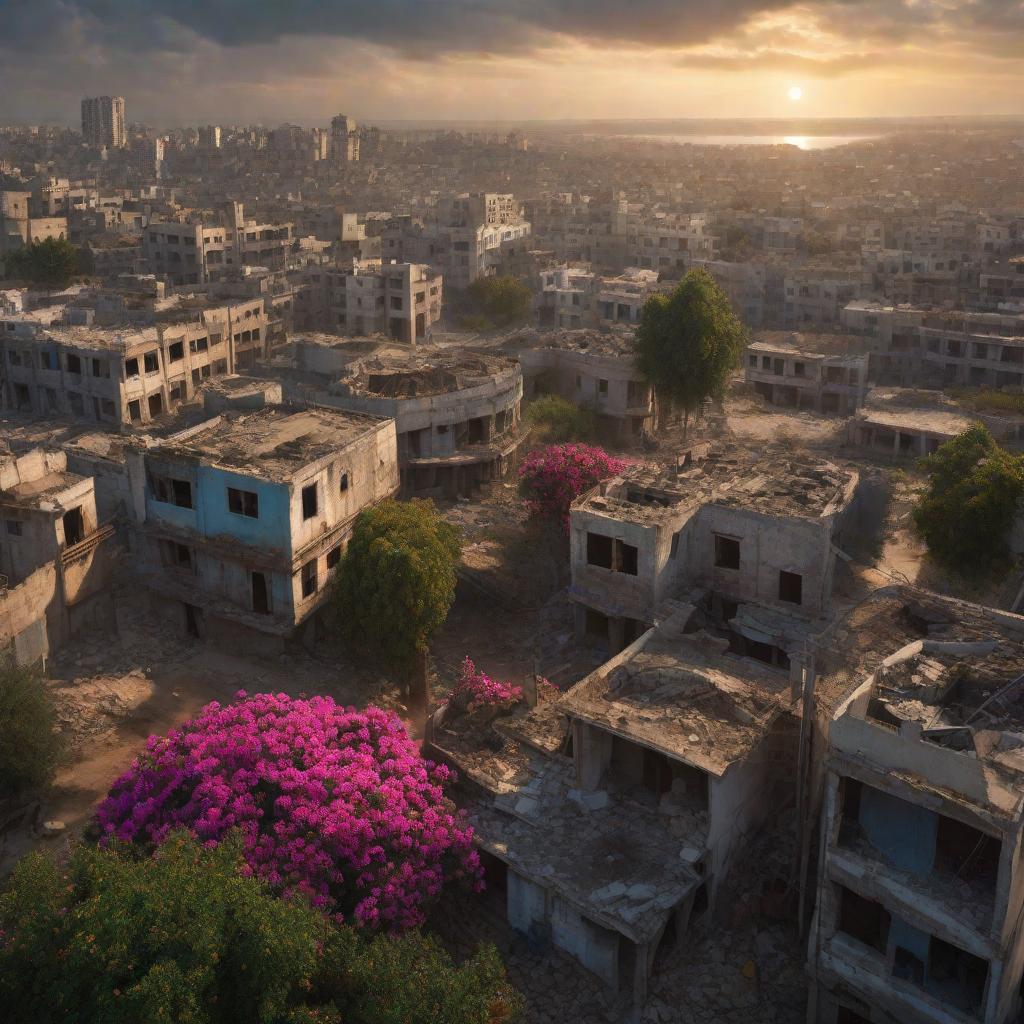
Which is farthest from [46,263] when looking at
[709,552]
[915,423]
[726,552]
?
[726,552]

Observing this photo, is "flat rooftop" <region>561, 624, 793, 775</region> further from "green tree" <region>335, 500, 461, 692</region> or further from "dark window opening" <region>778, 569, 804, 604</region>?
"green tree" <region>335, 500, 461, 692</region>

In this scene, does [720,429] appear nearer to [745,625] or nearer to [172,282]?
[745,625]

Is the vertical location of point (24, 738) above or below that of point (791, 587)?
below

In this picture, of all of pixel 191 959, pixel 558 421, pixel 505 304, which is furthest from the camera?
pixel 505 304

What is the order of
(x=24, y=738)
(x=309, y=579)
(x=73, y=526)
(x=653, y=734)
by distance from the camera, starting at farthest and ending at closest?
(x=73, y=526), (x=309, y=579), (x=24, y=738), (x=653, y=734)

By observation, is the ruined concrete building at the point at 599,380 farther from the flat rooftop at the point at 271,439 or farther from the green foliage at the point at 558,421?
the flat rooftop at the point at 271,439

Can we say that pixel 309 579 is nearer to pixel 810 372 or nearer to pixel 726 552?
pixel 726 552

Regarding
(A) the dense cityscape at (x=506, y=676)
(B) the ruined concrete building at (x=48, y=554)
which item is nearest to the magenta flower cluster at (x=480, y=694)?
(A) the dense cityscape at (x=506, y=676)
